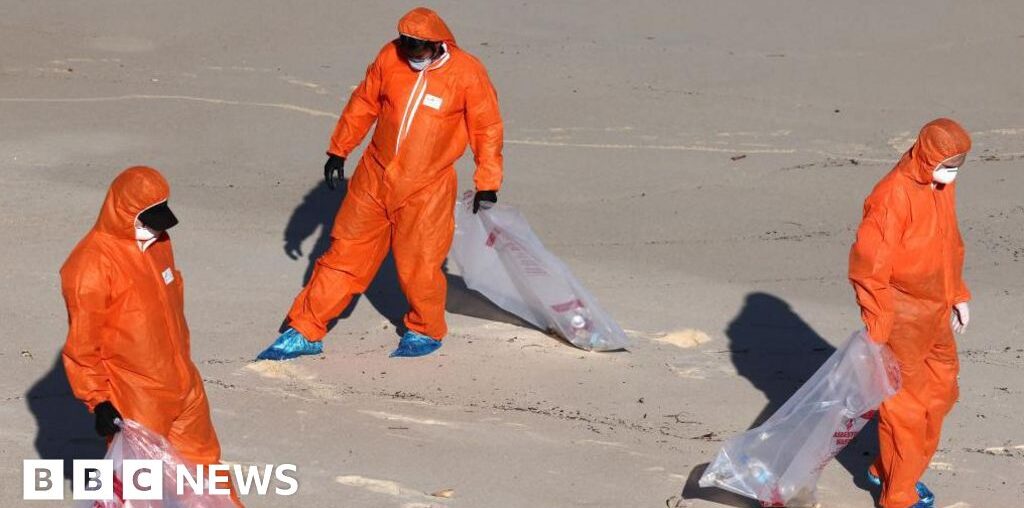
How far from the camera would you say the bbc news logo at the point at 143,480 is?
16.8 feet

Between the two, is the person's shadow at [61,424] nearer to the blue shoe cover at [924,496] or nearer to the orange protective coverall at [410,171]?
the orange protective coverall at [410,171]

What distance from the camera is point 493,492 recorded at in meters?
6.10

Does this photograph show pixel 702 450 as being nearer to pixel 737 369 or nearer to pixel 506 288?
pixel 737 369

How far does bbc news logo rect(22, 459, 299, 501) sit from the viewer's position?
5109 mm

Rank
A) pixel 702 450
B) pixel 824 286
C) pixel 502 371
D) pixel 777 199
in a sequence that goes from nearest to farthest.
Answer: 1. pixel 702 450
2. pixel 502 371
3. pixel 824 286
4. pixel 777 199

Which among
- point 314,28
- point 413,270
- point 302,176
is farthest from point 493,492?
point 314,28

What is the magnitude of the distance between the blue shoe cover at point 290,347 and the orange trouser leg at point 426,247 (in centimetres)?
44

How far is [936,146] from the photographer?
18.9ft

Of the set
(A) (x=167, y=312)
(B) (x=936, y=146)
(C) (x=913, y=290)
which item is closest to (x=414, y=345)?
(A) (x=167, y=312)

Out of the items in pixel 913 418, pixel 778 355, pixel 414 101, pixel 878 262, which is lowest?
pixel 778 355

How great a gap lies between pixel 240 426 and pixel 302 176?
11.4 feet

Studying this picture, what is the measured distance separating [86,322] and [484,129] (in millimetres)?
2691

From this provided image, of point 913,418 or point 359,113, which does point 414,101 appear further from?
point 913,418

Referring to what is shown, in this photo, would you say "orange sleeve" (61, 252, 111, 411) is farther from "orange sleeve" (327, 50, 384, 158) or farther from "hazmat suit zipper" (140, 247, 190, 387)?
"orange sleeve" (327, 50, 384, 158)
